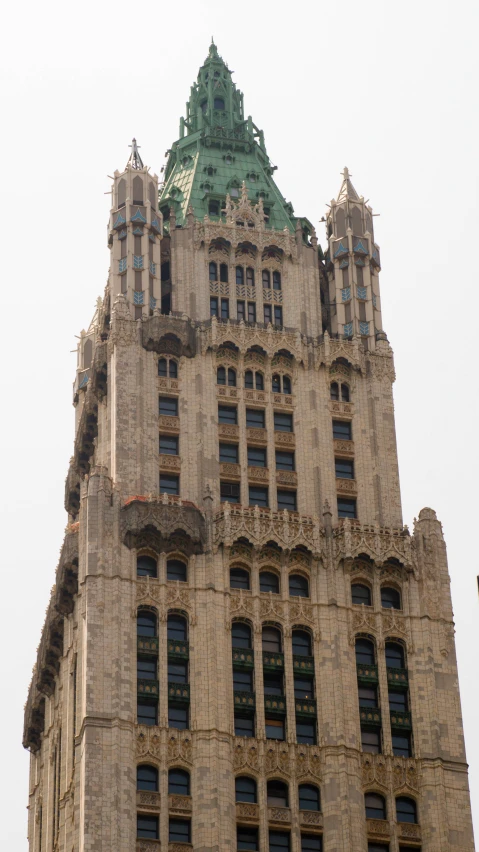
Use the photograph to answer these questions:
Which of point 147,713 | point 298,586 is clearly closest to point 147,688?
point 147,713

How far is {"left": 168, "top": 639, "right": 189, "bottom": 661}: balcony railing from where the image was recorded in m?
122

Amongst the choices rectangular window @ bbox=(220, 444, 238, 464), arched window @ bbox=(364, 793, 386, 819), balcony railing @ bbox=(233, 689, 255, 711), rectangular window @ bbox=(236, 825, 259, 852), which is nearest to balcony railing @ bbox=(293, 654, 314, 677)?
balcony railing @ bbox=(233, 689, 255, 711)

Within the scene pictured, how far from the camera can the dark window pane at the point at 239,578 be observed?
416ft

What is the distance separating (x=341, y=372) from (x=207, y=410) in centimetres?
991

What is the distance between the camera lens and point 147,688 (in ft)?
396

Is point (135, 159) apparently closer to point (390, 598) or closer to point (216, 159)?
point (216, 159)

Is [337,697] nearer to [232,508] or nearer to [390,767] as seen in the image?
[390,767]

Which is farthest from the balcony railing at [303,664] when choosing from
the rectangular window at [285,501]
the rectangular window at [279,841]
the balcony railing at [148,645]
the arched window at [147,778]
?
the arched window at [147,778]

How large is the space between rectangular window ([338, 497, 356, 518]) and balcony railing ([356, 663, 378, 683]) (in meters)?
10.3

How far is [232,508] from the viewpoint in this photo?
128 m

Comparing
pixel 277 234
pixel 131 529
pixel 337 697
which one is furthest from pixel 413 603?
pixel 277 234

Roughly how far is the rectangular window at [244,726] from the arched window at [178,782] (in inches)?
161

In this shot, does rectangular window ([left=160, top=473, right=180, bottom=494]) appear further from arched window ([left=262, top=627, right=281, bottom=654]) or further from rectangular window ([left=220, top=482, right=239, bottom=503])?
arched window ([left=262, top=627, right=281, bottom=654])

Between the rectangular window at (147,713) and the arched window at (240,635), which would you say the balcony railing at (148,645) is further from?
the arched window at (240,635)
